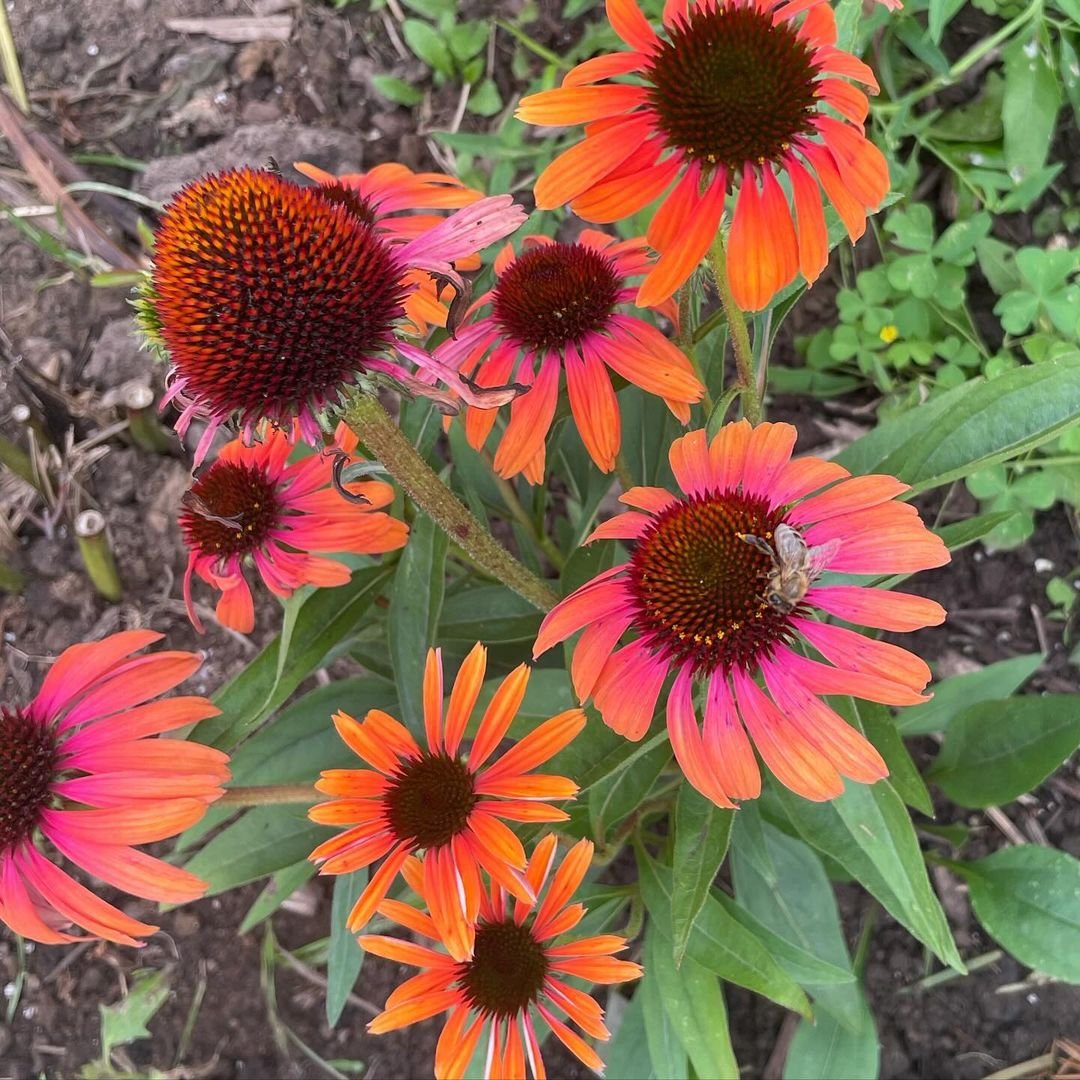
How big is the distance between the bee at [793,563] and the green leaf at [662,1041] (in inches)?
30.3

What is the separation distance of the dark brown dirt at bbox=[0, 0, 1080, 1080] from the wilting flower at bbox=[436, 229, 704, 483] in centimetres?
109

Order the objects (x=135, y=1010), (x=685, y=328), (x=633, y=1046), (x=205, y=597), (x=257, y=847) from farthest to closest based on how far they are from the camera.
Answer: (x=205, y=597) → (x=135, y=1010) → (x=633, y=1046) → (x=257, y=847) → (x=685, y=328)

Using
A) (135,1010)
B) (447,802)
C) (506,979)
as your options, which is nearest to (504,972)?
(506,979)

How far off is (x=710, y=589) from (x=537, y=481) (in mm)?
388

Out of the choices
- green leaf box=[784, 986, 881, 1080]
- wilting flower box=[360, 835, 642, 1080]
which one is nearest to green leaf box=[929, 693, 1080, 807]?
green leaf box=[784, 986, 881, 1080]

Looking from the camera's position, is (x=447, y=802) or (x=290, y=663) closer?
(x=447, y=802)

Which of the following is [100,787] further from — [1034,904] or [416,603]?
[1034,904]

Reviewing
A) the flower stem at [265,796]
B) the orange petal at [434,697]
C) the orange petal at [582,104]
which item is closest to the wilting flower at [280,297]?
the orange petal at [582,104]

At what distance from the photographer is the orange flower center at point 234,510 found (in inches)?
57.2

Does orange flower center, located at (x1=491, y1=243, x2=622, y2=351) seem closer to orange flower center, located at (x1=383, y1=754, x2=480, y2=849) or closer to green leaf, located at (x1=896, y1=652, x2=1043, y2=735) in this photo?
orange flower center, located at (x1=383, y1=754, x2=480, y2=849)

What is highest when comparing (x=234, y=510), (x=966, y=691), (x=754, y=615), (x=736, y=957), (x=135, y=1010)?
(x=754, y=615)

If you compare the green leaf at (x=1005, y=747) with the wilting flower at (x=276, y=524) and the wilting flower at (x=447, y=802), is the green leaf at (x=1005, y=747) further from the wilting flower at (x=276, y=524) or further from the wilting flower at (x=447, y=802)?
the wilting flower at (x=276, y=524)

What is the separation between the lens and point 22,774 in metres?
1.25

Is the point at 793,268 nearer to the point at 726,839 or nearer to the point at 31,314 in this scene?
the point at 726,839
